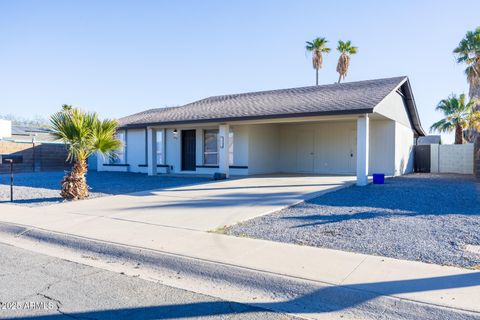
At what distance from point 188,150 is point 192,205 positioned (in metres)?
10.9

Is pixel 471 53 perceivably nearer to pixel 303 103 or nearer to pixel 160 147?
pixel 303 103

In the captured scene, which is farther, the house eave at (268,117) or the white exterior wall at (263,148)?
the white exterior wall at (263,148)

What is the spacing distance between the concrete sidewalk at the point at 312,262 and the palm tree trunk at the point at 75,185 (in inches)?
131

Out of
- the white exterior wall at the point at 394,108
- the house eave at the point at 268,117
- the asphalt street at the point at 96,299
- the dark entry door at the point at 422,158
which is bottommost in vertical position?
the asphalt street at the point at 96,299

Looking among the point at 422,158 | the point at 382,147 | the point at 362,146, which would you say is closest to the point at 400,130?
the point at 382,147

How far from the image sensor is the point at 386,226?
6.81 meters

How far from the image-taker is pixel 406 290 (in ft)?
13.0

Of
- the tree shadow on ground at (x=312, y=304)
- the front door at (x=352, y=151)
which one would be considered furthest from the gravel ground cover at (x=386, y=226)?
the front door at (x=352, y=151)

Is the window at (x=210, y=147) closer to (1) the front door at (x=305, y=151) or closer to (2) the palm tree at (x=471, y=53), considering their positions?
(1) the front door at (x=305, y=151)

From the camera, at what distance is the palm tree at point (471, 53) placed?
22.2 m

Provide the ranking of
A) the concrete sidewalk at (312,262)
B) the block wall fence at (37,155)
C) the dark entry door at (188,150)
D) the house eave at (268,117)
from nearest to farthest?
the concrete sidewalk at (312,262) → the house eave at (268,117) → the dark entry door at (188,150) → the block wall fence at (37,155)

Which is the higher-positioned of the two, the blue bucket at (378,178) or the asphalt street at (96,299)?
the blue bucket at (378,178)

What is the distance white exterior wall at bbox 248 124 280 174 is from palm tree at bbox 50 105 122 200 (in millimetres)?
8712

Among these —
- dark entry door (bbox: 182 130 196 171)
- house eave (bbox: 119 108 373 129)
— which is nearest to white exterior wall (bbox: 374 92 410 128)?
house eave (bbox: 119 108 373 129)
